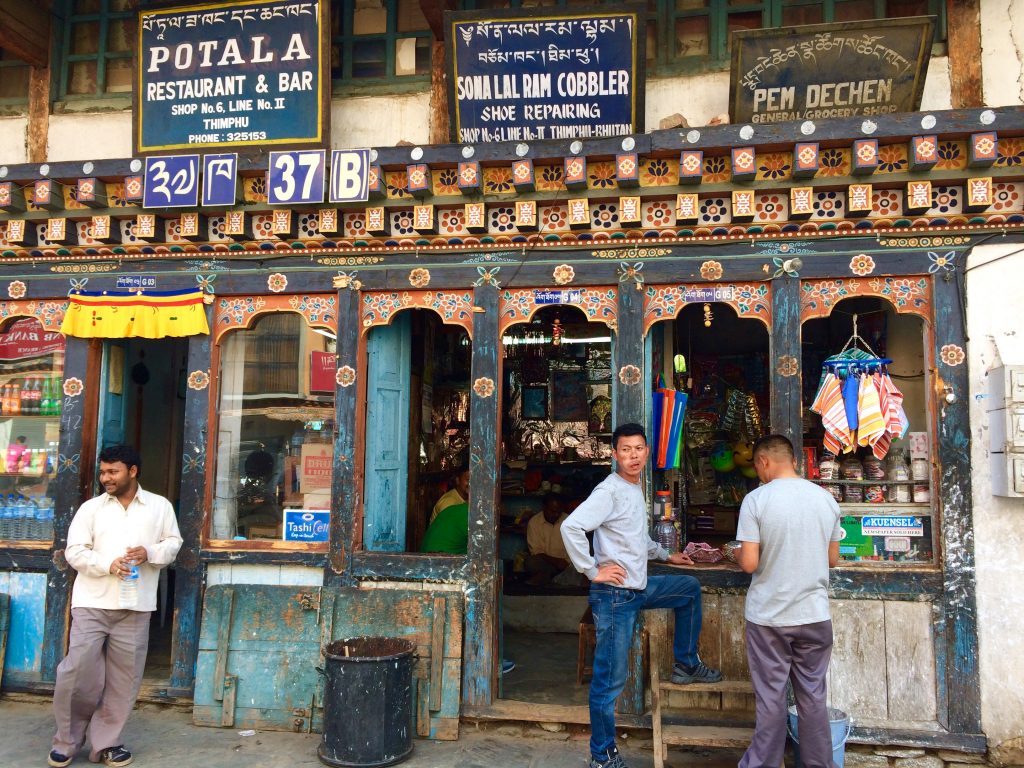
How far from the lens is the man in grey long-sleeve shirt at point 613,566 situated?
467 cm

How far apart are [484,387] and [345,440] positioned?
1.16 m

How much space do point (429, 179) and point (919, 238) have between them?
11.4 ft

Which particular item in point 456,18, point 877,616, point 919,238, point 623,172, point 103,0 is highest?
point 103,0

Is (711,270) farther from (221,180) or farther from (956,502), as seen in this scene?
(221,180)

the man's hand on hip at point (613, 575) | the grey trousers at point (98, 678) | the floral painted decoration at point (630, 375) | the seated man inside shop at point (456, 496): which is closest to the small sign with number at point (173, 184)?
the grey trousers at point (98, 678)

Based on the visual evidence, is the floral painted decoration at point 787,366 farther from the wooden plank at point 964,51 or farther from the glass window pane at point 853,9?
the glass window pane at point 853,9

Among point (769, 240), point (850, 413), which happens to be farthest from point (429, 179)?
point (850, 413)

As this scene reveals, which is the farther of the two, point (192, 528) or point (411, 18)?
point (411, 18)

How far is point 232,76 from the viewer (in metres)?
6.36

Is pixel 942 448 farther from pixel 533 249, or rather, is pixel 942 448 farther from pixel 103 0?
pixel 103 0

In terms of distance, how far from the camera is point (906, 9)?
19.6ft

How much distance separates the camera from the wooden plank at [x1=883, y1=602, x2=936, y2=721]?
512cm

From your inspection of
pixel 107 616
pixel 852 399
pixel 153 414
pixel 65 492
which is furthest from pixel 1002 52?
pixel 153 414

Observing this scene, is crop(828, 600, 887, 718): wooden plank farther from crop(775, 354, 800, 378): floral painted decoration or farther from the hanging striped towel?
crop(775, 354, 800, 378): floral painted decoration
